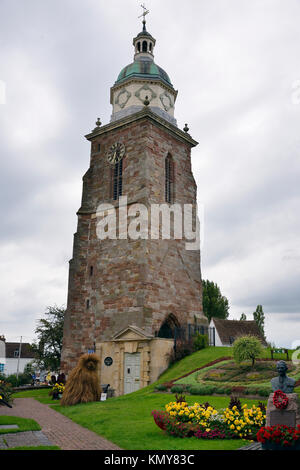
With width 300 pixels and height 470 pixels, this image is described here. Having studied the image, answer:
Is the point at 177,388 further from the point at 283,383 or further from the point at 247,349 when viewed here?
the point at 283,383

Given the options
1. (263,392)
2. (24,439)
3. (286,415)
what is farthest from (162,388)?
(286,415)

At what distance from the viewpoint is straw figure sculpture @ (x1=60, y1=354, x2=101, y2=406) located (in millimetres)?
18703

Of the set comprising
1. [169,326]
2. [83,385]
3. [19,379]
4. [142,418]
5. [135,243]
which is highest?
[135,243]

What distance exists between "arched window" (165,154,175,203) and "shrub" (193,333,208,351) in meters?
9.84

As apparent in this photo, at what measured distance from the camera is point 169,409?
11.3 m

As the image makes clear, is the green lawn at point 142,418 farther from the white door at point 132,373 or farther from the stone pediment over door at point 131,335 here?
the stone pediment over door at point 131,335

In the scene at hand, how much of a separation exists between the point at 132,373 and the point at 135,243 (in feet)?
27.0

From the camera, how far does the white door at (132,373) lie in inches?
934

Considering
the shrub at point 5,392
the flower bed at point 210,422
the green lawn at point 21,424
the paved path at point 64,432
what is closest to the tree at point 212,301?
the shrub at point 5,392

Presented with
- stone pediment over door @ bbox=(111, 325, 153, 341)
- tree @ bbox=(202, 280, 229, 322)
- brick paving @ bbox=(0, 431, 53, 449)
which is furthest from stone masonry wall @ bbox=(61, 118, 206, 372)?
tree @ bbox=(202, 280, 229, 322)

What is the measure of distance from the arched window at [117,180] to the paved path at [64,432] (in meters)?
17.0

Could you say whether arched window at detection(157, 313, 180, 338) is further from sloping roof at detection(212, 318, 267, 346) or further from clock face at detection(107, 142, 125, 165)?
sloping roof at detection(212, 318, 267, 346)

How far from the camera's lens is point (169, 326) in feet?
93.0
